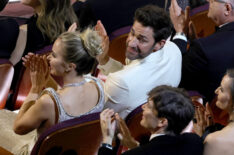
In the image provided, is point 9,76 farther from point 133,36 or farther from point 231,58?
point 231,58

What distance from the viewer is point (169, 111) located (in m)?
1.61

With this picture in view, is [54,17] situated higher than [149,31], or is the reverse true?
[149,31]

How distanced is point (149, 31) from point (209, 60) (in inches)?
A: 14.9

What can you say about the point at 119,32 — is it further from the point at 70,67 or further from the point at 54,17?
the point at 70,67

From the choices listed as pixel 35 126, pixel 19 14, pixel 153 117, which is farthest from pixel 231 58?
pixel 19 14

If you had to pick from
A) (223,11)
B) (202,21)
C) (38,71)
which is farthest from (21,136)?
(202,21)

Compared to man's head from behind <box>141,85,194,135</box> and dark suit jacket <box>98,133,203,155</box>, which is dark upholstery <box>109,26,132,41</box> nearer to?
man's head from behind <box>141,85,194,135</box>

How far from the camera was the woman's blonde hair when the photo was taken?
2830 millimetres

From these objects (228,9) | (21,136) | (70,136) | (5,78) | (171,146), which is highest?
(228,9)

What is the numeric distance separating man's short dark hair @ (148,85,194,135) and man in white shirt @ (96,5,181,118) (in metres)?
0.38

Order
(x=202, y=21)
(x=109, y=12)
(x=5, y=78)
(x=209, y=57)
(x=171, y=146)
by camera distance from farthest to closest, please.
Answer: (x=202, y=21)
(x=109, y=12)
(x=5, y=78)
(x=209, y=57)
(x=171, y=146)

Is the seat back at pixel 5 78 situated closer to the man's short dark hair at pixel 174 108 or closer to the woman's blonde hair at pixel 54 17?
the woman's blonde hair at pixel 54 17

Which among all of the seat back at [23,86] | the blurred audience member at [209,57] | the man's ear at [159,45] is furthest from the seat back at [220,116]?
the seat back at [23,86]

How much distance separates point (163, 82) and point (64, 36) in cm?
55
